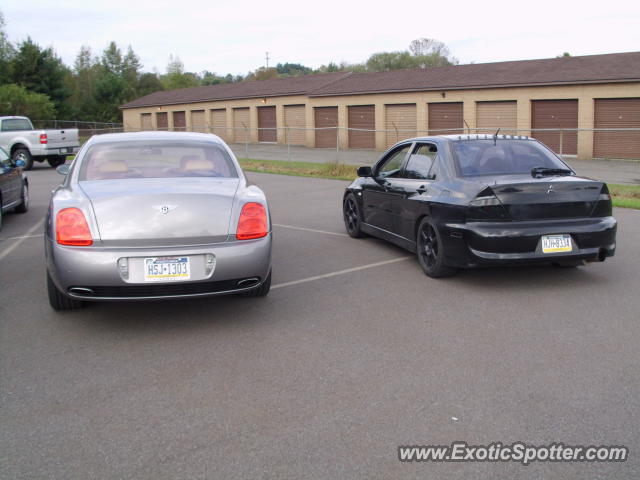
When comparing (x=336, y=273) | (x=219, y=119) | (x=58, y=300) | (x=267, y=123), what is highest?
(x=219, y=119)

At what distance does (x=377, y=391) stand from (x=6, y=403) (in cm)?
221

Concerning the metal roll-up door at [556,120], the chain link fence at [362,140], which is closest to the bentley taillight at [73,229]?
the chain link fence at [362,140]

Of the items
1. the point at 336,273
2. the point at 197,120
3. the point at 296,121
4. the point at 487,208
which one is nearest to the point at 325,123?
the point at 296,121

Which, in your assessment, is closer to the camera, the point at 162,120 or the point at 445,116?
the point at 445,116

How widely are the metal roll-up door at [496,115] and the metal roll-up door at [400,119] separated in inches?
157

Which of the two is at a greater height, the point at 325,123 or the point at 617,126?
the point at 325,123

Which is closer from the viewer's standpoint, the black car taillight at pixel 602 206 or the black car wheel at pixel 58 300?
the black car wheel at pixel 58 300

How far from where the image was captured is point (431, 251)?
7145 mm

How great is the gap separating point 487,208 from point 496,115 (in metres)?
27.5

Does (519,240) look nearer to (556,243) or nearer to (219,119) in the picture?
(556,243)

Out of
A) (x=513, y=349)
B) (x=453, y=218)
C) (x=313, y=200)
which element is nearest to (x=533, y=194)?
(x=453, y=218)

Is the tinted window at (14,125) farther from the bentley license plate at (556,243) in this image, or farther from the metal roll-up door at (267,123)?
the bentley license plate at (556,243)

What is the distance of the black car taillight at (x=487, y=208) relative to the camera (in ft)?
21.1
